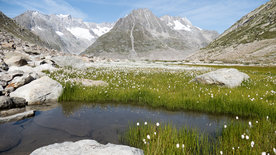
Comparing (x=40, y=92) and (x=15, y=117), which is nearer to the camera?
(x=15, y=117)

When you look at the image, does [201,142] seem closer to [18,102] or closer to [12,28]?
[18,102]

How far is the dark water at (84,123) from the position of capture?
16.1 feet

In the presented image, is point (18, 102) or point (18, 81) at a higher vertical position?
point (18, 81)

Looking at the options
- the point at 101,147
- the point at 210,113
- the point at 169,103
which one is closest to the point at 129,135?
the point at 101,147

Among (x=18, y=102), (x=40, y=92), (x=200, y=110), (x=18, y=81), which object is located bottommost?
(x=200, y=110)

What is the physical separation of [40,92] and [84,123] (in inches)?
184

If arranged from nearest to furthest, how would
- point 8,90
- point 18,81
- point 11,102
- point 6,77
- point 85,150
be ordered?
point 85,150 → point 11,102 → point 8,90 → point 18,81 → point 6,77

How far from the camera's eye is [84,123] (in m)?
6.34

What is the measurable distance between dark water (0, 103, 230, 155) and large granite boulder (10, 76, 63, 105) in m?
1.32

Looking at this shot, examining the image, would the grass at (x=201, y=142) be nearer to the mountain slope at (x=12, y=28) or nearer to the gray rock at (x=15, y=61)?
the gray rock at (x=15, y=61)

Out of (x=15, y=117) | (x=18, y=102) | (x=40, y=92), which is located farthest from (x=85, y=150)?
(x=40, y=92)

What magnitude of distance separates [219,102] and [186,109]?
5.67 feet

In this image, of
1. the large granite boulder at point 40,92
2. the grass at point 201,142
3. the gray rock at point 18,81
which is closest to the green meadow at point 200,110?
the grass at point 201,142

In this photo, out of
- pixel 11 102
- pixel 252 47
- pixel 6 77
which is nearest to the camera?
pixel 11 102
